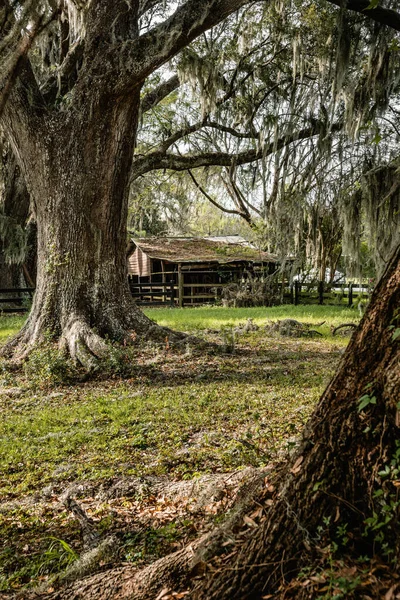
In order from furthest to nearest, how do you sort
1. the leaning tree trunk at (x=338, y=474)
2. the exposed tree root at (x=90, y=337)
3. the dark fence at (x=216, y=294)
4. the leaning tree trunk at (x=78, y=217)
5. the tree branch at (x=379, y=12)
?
the dark fence at (x=216, y=294)
the leaning tree trunk at (x=78, y=217)
the exposed tree root at (x=90, y=337)
the tree branch at (x=379, y=12)
the leaning tree trunk at (x=338, y=474)

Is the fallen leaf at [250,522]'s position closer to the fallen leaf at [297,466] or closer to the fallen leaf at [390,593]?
the fallen leaf at [297,466]

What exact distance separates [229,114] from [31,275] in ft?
38.4

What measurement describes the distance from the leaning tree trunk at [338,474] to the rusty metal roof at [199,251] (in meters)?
23.1

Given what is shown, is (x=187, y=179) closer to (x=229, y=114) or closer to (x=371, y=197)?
(x=229, y=114)

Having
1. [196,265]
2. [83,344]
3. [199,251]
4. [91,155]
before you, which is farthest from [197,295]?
[83,344]

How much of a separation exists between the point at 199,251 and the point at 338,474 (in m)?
26.4

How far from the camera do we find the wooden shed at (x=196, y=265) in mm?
25078

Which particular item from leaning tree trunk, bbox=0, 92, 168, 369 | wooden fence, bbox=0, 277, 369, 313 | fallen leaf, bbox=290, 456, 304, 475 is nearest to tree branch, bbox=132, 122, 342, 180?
leaning tree trunk, bbox=0, 92, 168, 369

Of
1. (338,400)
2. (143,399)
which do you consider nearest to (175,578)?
(338,400)

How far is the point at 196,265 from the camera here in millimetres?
27109

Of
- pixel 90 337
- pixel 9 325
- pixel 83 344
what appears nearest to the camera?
pixel 83 344

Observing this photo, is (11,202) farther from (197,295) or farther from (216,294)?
(216,294)

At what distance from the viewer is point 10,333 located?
1250cm

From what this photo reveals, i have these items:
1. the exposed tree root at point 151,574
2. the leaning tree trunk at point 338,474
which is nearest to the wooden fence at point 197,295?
the exposed tree root at point 151,574
